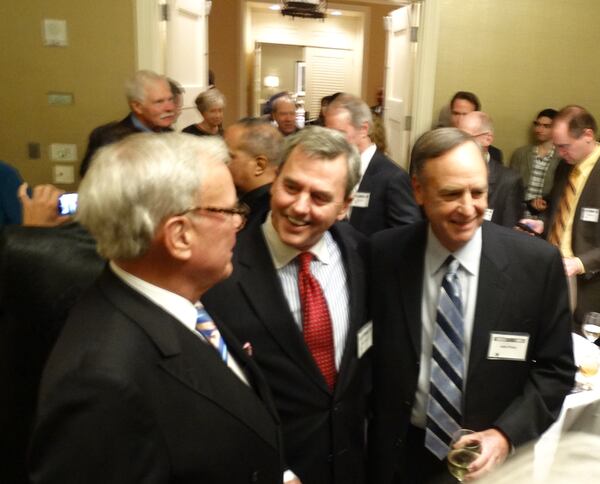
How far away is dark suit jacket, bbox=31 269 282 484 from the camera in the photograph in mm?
865

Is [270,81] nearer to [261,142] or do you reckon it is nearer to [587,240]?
[587,240]

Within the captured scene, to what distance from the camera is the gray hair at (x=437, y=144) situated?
1478 mm

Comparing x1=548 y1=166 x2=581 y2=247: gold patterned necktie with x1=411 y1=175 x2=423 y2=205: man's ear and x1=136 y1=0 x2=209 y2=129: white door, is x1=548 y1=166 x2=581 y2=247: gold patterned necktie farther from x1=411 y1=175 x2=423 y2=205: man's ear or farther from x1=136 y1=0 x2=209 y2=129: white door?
x1=136 y1=0 x2=209 y2=129: white door

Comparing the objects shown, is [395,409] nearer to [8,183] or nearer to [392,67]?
[8,183]

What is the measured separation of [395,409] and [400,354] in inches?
6.6

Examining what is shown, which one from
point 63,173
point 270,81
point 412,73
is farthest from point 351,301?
point 270,81

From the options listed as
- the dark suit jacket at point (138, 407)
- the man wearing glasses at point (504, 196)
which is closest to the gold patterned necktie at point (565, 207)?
the man wearing glasses at point (504, 196)

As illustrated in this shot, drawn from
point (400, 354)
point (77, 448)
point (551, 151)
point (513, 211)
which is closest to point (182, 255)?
point (77, 448)

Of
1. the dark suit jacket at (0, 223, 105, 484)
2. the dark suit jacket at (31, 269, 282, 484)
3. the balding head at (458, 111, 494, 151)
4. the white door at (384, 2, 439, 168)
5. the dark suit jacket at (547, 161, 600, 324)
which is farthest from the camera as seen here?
the white door at (384, 2, 439, 168)

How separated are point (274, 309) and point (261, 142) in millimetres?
1075

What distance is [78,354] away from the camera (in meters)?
0.90

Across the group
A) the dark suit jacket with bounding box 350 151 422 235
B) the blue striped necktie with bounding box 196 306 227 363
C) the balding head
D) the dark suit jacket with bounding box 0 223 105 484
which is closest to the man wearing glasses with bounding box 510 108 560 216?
the balding head

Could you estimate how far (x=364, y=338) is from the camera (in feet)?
5.26

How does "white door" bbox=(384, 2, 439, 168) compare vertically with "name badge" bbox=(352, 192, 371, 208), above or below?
above
